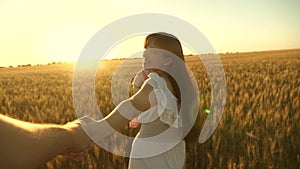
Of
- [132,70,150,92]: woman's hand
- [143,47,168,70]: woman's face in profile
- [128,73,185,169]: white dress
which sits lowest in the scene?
[128,73,185,169]: white dress

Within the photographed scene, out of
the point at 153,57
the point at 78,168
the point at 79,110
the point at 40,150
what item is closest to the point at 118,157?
the point at 78,168

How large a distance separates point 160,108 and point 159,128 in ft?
0.60

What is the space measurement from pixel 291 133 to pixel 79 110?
290 centimetres

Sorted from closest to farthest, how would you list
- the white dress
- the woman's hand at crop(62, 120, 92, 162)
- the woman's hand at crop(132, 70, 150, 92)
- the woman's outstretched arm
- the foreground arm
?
the woman's outstretched arm → the woman's hand at crop(62, 120, 92, 162) → the foreground arm → the white dress → the woman's hand at crop(132, 70, 150, 92)

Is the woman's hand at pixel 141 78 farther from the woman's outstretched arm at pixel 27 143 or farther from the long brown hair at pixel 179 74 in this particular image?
the woman's outstretched arm at pixel 27 143

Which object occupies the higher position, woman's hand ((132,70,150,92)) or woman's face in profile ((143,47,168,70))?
woman's face in profile ((143,47,168,70))

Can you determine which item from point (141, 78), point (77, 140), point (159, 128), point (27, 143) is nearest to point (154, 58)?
point (141, 78)

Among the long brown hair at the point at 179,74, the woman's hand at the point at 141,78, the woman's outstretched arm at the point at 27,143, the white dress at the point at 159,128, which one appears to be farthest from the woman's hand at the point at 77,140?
the long brown hair at the point at 179,74

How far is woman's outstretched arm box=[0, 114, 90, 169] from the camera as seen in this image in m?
1.04

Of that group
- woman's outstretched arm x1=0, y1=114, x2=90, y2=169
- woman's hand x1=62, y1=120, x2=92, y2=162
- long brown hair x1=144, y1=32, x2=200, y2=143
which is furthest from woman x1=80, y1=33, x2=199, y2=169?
woman's outstretched arm x1=0, y1=114, x2=90, y2=169

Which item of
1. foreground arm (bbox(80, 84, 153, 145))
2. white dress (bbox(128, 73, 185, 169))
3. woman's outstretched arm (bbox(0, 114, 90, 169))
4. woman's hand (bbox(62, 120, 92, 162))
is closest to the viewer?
woman's outstretched arm (bbox(0, 114, 90, 169))

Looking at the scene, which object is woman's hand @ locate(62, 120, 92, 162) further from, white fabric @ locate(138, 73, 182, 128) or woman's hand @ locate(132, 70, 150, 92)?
woman's hand @ locate(132, 70, 150, 92)

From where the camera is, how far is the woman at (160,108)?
1.77m

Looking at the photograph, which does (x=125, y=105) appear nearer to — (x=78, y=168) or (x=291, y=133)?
(x=78, y=168)
